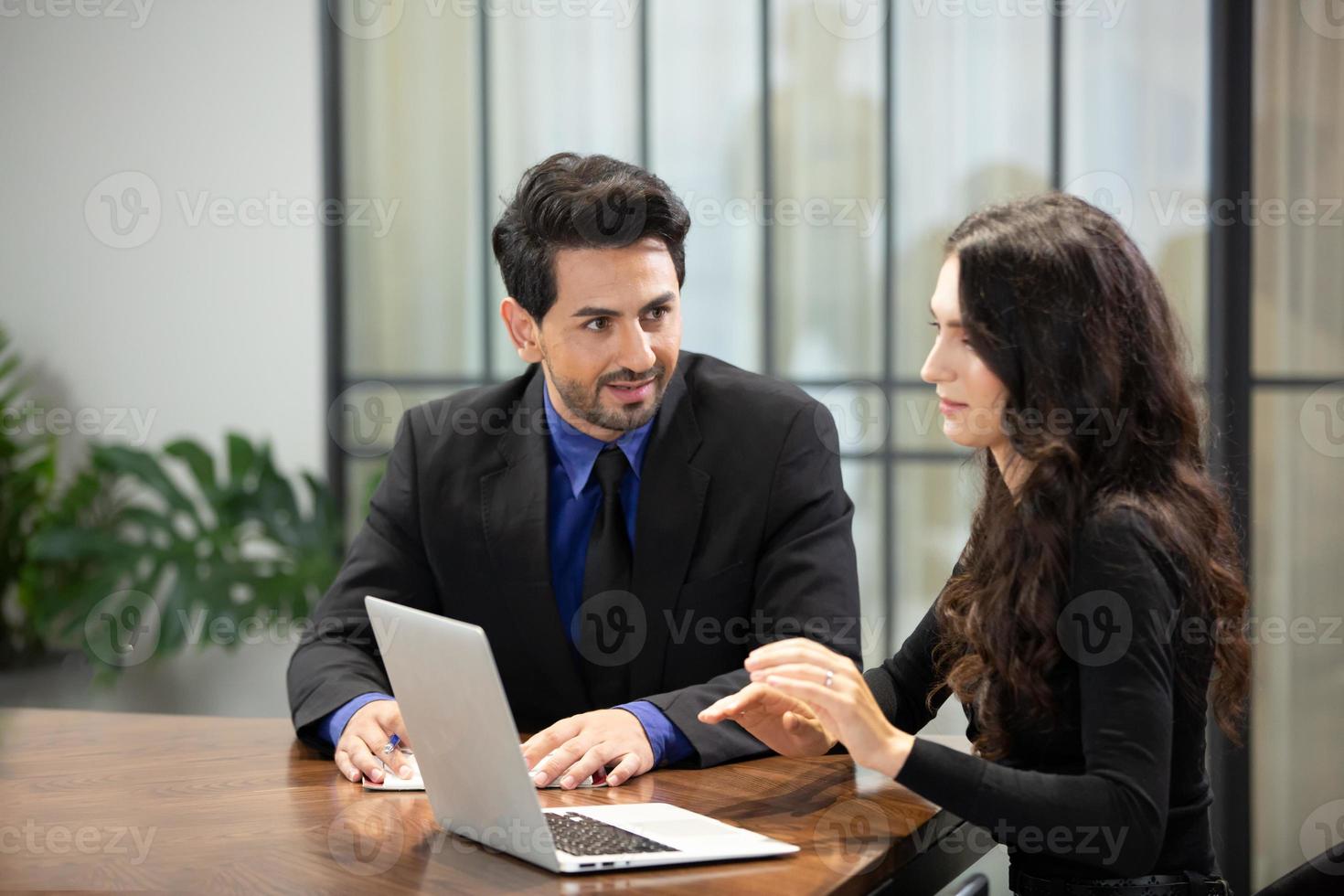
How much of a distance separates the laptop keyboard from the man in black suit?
0.69m

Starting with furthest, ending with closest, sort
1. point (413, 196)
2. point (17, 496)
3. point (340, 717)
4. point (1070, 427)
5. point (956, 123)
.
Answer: point (413, 196)
point (17, 496)
point (956, 123)
point (340, 717)
point (1070, 427)

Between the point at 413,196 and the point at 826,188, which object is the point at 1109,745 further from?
the point at 413,196

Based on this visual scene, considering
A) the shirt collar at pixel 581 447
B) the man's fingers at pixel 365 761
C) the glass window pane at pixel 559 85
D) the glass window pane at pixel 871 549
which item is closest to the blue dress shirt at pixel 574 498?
the shirt collar at pixel 581 447

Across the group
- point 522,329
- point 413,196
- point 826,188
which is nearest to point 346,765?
point 522,329

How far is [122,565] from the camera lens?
4848mm

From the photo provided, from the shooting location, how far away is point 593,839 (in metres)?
1.64

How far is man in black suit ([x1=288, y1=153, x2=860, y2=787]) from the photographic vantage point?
7.89 feet

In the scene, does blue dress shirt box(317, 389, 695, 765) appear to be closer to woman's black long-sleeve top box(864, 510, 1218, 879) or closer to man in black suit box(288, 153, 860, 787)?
man in black suit box(288, 153, 860, 787)

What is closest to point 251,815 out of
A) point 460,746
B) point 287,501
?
point 460,746

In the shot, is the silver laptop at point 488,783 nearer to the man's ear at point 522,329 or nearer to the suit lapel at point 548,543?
the suit lapel at point 548,543

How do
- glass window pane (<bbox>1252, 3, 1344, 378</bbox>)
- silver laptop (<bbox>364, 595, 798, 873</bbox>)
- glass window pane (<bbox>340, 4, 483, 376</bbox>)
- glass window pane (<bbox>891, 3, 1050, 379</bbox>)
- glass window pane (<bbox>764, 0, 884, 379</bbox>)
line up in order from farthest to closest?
glass window pane (<bbox>340, 4, 483, 376</bbox>) → glass window pane (<bbox>764, 0, 884, 379</bbox>) → glass window pane (<bbox>891, 3, 1050, 379</bbox>) → glass window pane (<bbox>1252, 3, 1344, 378</bbox>) → silver laptop (<bbox>364, 595, 798, 873</bbox>)

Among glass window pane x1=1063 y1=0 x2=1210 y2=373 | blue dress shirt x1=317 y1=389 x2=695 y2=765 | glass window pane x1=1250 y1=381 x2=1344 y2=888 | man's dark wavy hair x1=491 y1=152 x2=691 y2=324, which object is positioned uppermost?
glass window pane x1=1063 y1=0 x2=1210 y2=373

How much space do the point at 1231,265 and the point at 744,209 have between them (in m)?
1.59

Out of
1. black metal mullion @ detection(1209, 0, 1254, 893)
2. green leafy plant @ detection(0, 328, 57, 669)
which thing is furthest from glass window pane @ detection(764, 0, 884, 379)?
green leafy plant @ detection(0, 328, 57, 669)
